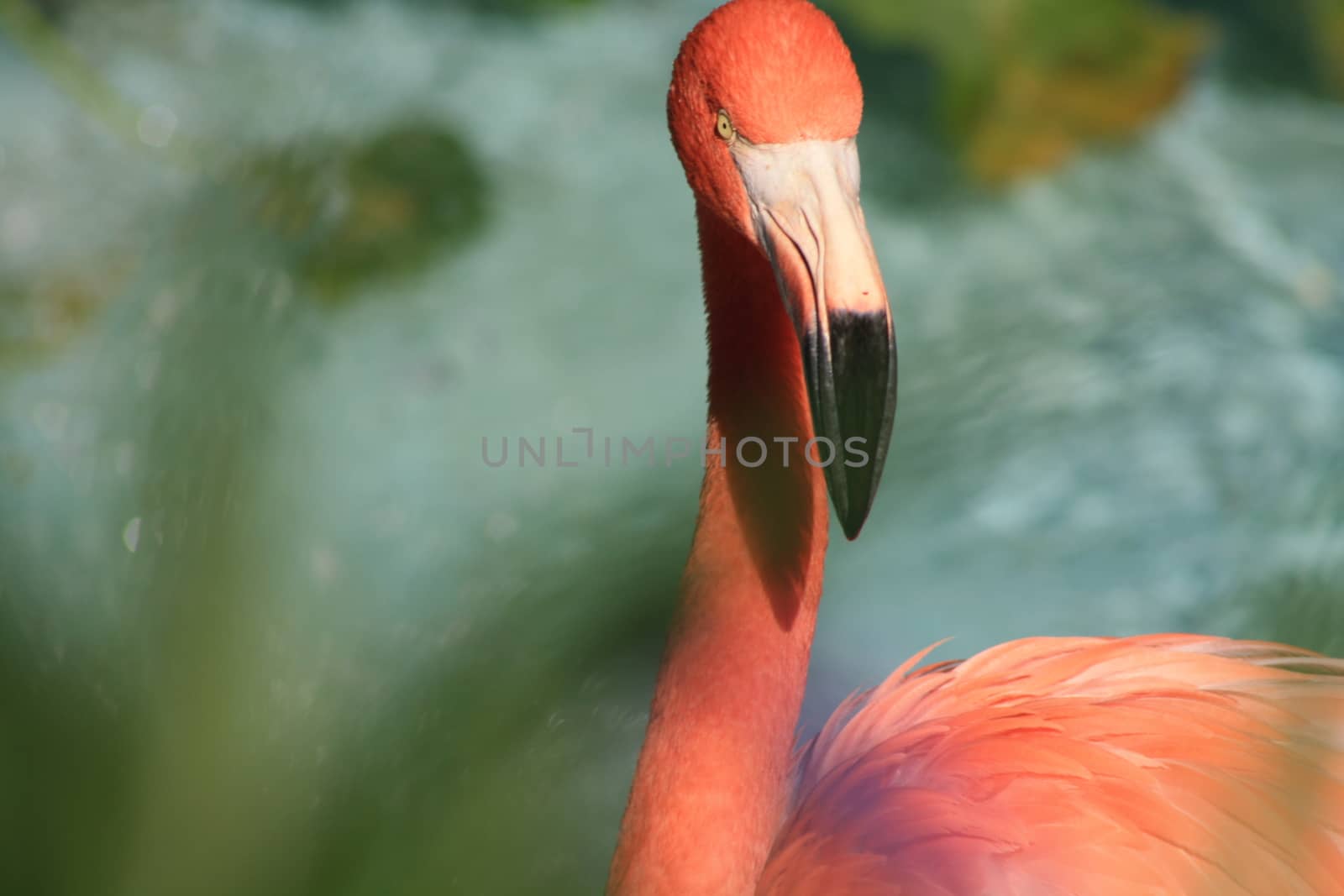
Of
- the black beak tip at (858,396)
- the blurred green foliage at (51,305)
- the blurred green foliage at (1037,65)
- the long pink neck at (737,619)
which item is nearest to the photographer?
the black beak tip at (858,396)

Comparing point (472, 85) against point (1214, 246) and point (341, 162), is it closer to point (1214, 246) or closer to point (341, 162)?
point (341, 162)

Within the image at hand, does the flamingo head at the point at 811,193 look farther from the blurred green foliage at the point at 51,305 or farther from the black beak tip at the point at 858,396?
the blurred green foliage at the point at 51,305

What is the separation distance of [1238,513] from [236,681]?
196 cm

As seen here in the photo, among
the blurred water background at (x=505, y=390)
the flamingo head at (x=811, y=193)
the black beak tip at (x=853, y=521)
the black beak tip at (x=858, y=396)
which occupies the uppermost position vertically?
the flamingo head at (x=811, y=193)

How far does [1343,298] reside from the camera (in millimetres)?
2670

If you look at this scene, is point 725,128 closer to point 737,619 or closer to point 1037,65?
point 737,619

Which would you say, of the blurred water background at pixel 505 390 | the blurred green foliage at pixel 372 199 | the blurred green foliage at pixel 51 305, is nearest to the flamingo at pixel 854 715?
the blurred water background at pixel 505 390

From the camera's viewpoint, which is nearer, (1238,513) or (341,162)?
(1238,513)

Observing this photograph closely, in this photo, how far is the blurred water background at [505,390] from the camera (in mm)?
1030

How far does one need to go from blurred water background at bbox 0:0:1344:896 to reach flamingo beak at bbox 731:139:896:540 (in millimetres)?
463

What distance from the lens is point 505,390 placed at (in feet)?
8.41

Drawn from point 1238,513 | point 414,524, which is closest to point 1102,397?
point 1238,513

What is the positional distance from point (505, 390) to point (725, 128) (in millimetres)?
1497

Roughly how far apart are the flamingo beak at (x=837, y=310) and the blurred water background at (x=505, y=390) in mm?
463
